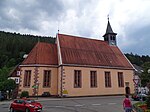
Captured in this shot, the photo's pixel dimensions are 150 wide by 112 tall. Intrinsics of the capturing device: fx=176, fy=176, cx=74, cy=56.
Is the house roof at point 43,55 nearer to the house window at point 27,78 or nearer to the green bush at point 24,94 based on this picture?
the house window at point 27,78

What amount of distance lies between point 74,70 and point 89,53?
19.4ft

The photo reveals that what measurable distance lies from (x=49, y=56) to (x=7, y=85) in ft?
29.5

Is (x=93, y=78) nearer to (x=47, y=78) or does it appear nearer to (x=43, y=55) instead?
(x=47, y=78)

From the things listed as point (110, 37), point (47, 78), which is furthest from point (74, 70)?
point (110, 37)

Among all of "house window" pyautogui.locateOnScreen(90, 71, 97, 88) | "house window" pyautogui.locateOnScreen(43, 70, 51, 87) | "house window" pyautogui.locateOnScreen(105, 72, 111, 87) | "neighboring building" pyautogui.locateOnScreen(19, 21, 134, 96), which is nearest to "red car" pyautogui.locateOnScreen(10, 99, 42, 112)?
"neighboring building" pyautogui.locateOnScreen(19, 21, 134, 96)

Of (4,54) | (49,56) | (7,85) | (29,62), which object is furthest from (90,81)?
(4,54)

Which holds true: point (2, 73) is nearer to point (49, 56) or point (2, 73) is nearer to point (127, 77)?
point (49, 56)

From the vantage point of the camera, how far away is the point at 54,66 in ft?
107

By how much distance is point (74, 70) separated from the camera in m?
32.2

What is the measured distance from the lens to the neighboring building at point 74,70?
30938 mm

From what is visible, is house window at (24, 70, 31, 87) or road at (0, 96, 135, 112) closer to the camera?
road at (0, 96, 135, 112)

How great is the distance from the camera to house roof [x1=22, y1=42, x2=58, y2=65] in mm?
31752

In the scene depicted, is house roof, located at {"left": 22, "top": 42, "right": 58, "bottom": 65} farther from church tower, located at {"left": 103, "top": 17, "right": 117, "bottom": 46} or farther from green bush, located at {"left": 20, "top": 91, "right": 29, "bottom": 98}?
church tower, located at {"left": 103, "top": 17, "right": 117, "bottom": 46}

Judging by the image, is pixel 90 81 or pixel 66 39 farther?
pixel 66 39
